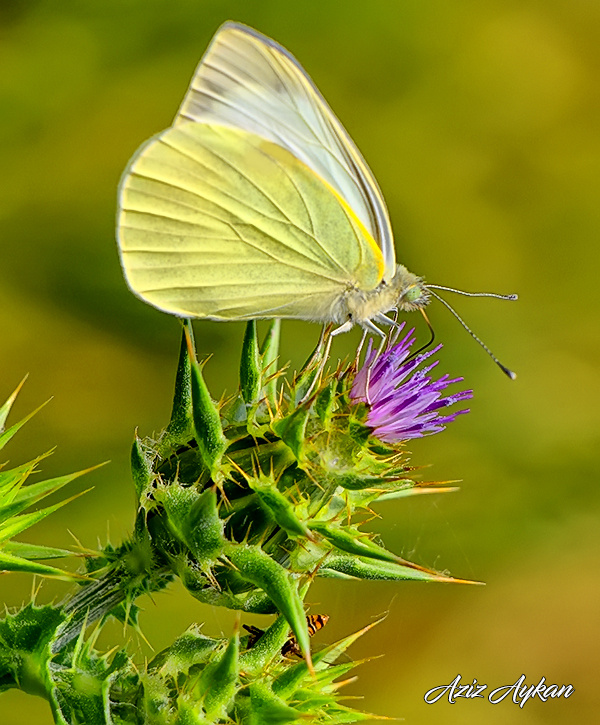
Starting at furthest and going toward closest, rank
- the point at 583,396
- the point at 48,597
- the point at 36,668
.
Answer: the point at 583,396, the point at 48,597, the point at 36,668

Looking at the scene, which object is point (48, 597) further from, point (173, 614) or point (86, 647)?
point (86, 647)

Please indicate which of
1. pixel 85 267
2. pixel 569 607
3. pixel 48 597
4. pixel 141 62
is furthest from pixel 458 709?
pixel 141 62

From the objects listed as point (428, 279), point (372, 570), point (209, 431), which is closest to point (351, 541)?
point (372, 570)

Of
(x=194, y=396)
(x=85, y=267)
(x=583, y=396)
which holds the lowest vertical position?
(x=583, y=396)

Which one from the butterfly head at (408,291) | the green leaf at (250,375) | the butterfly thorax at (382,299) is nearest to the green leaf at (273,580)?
the green leaf at (250,375)

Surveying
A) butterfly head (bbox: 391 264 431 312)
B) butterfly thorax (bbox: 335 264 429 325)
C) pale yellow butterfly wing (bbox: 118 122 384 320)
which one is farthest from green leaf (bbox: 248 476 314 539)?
butterfly head (bbox: 391 264 431 312)

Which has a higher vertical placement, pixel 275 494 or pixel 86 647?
pixel 275 494

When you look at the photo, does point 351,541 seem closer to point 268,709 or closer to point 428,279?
point 268,709
